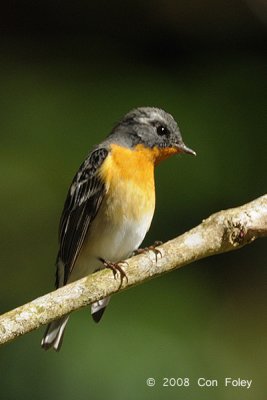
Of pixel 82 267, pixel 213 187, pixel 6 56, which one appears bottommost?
pixel 82 267

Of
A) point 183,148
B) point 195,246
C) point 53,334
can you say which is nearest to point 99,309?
point 53,334

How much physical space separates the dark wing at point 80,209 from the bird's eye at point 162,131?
21 cm

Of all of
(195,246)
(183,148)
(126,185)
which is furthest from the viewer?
(183,148)

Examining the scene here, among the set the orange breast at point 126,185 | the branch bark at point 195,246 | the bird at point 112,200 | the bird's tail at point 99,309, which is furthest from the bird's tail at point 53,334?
the branch bark at point 195,246

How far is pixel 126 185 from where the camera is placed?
3756 millimetres

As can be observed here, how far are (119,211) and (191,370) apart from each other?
0.64 metres

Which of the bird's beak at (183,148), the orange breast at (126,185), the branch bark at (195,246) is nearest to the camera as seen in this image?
the branch bark at (195,246)

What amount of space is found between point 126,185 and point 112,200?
0.07 m

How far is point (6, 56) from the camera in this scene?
4.37 m

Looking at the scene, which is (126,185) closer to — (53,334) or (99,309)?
(99,309)

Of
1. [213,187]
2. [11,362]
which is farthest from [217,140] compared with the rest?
[11,362]

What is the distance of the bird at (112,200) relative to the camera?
376cm

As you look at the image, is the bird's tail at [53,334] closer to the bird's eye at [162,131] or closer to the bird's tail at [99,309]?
the bird's tail at [99,309]

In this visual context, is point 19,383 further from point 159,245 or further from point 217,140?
point 217,140
